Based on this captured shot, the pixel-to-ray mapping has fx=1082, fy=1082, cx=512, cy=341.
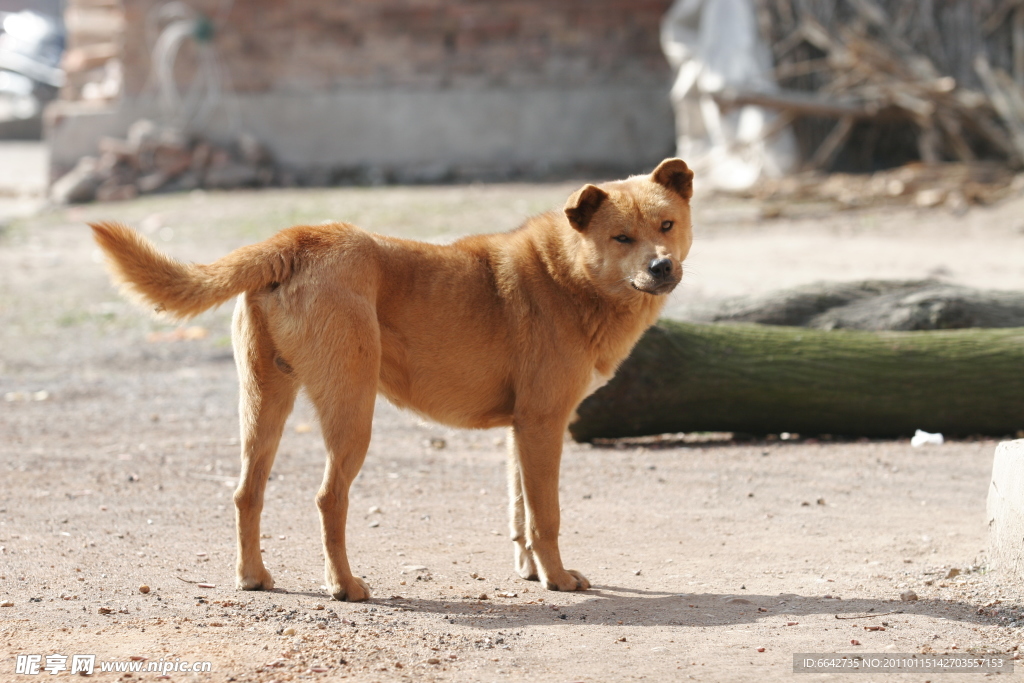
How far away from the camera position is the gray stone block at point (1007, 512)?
4109 millimetres

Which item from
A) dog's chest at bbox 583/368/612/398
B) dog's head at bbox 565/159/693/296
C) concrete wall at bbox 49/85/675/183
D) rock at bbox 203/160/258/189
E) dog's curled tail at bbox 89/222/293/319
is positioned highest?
concrete wall at bbox 49/85/675/183

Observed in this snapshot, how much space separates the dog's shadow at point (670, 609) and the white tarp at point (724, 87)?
11527 mm

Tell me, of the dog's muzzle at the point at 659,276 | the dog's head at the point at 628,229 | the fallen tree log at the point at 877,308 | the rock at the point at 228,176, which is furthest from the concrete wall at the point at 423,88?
the dog's muzzle at the point at 659,276

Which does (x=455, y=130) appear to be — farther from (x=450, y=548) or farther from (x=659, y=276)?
(x=659, y=276)

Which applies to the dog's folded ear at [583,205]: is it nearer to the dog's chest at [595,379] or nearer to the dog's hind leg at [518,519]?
the dog's chest at [595,379]

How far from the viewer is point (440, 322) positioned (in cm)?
431

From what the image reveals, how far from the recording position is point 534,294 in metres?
4.48

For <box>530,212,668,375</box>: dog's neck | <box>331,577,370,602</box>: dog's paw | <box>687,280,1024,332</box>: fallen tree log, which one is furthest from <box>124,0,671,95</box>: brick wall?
<box>331,577,370,602</box>: dog's paw

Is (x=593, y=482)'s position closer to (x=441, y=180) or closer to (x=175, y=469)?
(x=175, y=469)

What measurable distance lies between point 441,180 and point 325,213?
403cm

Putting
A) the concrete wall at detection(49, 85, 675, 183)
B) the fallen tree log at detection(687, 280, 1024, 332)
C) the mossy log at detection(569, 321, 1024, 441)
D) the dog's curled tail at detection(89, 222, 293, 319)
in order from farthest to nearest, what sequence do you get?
the concrete wall at detection(49, 85, 675, 183) < the fallen tree log at detection(687, 280, 1024, 332) < the mossy log at detection(569, 321, 1024, 441) < the dog's curled tail at detection(89, 222, 293, 319)

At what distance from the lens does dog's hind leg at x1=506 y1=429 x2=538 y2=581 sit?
459 centimetres

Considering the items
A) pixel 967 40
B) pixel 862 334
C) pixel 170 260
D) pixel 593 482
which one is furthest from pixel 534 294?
pixel 967 40

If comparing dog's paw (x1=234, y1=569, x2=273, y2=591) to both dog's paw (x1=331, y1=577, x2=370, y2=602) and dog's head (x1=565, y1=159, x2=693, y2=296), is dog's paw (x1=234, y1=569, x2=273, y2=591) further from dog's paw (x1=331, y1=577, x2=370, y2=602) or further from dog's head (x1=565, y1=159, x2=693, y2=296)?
dog's head (x1=565, y1=159, x2=693, y2=296)
